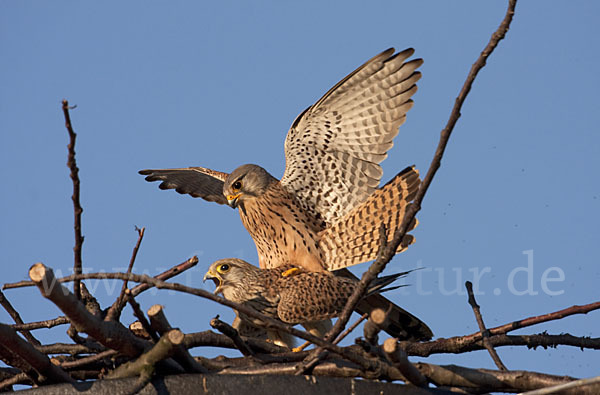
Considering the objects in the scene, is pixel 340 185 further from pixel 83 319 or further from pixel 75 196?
pixel 83 319

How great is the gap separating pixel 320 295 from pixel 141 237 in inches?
49.4

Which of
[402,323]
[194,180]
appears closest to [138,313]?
[402,323]

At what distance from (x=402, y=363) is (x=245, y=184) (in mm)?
2904

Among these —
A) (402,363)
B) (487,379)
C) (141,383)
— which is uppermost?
(141,383)

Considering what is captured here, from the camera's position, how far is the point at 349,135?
557 centimetres

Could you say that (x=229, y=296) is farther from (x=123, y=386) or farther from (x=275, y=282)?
(x=123, y=386)

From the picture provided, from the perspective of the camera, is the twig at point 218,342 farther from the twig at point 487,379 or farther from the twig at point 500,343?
the twig at point 487,379

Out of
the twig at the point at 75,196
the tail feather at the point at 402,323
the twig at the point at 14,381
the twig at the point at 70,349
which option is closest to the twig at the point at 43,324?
the twig at the point at 70,349

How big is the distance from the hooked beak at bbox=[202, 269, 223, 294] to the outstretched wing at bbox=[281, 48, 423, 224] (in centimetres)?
82

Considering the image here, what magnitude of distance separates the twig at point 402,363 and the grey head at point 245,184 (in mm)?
2691

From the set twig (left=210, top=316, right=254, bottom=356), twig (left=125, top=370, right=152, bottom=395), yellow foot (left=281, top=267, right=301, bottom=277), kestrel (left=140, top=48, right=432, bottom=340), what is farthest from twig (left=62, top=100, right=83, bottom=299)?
kestrel (left=140, top=48, right=432, bottom=340)

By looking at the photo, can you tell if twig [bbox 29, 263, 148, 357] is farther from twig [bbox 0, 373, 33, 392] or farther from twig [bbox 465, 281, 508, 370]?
twig [bbox 465, 281, 508, 370]

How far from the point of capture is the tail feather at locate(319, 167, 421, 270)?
531cm

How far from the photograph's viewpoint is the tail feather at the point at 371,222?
531cm
